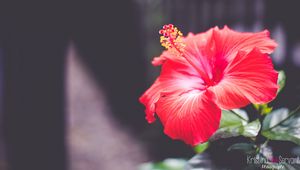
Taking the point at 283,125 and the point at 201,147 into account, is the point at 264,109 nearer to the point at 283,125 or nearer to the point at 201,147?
the point at 283,125

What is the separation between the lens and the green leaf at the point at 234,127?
1099mm

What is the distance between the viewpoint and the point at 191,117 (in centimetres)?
100

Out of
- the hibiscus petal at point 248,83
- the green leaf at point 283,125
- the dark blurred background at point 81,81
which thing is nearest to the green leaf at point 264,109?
the green leaf at point 283,125

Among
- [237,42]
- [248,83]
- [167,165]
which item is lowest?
[167,165]

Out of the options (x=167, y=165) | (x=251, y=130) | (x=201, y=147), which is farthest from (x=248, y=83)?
(x=167, y=165)

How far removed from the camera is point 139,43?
3.61m

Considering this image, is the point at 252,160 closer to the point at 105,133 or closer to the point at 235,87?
the point at 235,87

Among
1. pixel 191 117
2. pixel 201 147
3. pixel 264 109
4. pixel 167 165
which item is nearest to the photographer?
pixel 191 117

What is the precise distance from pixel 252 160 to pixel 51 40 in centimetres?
267

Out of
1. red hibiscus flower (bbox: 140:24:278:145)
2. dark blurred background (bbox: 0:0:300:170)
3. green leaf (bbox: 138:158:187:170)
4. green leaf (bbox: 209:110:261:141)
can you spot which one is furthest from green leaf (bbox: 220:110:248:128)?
dark blurred background (bbox: 0:0:300:170)

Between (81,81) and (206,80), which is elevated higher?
(81,81)

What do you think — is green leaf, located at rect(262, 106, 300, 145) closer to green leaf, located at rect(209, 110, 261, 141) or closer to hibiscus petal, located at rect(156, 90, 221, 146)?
green leaf, located at rect(209, 110, 261, 141)

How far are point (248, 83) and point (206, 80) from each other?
0.52 ft

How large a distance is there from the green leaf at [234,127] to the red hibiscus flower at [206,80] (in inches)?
4.8
